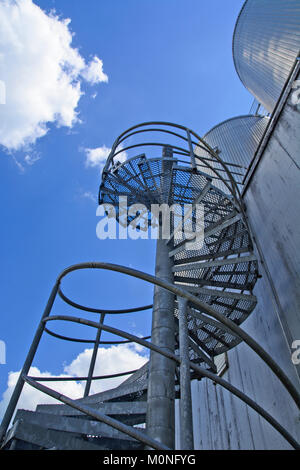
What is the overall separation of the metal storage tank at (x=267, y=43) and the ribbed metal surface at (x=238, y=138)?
1.03 meters

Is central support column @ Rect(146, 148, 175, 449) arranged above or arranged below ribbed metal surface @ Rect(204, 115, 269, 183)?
below

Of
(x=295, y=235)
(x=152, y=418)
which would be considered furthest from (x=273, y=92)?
(x=152, y=418)

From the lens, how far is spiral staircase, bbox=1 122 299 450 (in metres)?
2.68

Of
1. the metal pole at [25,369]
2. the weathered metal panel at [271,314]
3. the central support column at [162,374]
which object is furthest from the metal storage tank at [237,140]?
the metal pole at [25,369]

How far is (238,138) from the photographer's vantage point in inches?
366

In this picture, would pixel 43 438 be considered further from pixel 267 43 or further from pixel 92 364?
pixel 267 43

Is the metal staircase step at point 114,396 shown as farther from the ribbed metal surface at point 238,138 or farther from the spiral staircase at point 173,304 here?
the ribbed metal surface at point 238,138

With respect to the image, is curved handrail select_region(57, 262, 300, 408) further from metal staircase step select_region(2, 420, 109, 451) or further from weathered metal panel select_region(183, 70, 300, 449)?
weathered metal panel select_region(183, 70, 300, 449)

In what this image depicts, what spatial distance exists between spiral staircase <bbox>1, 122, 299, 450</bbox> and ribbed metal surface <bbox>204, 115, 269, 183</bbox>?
107 inches

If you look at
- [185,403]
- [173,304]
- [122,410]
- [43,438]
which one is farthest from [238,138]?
[43,438]

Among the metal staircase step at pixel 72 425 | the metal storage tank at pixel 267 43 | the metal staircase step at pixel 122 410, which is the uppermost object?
the metal storage tank at pixel 267 43

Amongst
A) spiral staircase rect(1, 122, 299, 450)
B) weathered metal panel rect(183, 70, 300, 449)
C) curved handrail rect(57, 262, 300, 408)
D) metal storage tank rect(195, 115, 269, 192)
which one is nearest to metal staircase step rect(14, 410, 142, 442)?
spiral staircase rect(1, 122, 299, 450)

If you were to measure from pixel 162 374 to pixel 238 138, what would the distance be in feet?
26.5

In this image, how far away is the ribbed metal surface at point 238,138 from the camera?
Result: 8.35m
